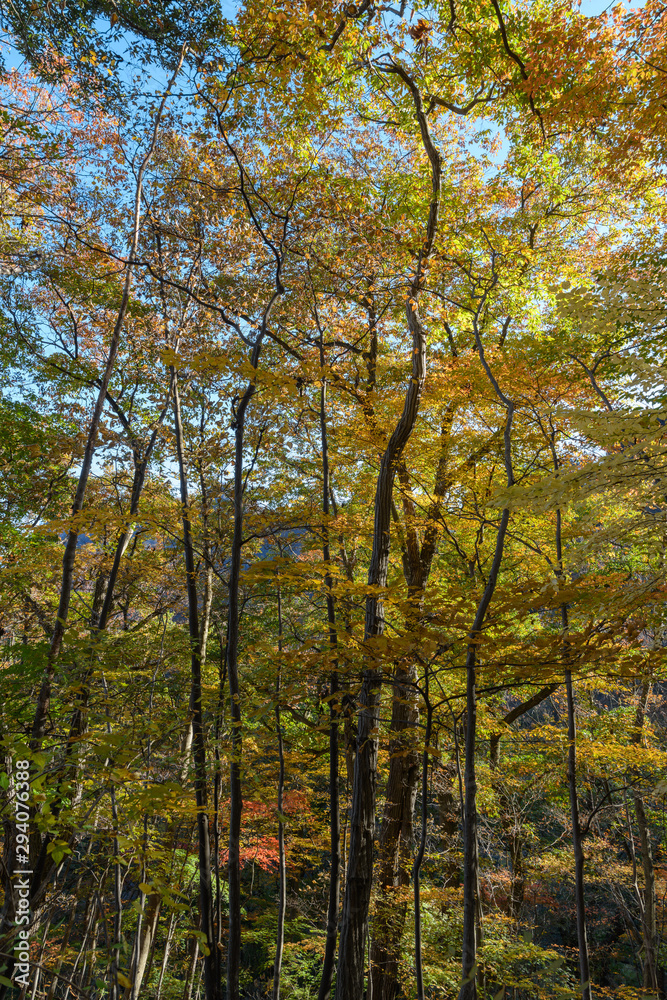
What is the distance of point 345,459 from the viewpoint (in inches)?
340

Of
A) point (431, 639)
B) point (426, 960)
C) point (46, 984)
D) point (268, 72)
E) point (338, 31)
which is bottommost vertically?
point (46, 984)

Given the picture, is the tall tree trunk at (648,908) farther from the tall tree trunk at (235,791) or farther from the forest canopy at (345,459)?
the tall tree trunk at (235,791)

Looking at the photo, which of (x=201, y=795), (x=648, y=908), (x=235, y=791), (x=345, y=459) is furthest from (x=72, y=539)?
(x=648, y=908)

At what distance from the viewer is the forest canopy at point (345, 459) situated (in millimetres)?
3576

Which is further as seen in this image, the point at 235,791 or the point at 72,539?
the point at 72,539

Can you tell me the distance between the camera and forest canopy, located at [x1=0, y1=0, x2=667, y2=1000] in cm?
358

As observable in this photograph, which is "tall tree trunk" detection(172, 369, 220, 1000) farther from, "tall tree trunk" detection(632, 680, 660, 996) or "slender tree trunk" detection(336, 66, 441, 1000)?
"tall tree trunk" detection(632, 680, 660, 996)

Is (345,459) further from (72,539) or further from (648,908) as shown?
(648,908)

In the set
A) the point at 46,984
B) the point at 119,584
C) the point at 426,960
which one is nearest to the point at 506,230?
the point at 119,584

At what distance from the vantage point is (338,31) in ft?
15.4

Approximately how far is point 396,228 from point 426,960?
9410 millimetres

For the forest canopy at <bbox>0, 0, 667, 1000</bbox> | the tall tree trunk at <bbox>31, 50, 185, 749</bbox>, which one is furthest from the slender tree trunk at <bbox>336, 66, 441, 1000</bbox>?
the tall tree trunk at <bbox>31, 50, 185, 749</bbox>

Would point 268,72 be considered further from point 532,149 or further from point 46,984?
point 46,984

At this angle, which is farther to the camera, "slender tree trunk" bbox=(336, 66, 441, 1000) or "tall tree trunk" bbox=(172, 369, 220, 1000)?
"tall tree trunk" bbox=(172, 369, 220, 1000)
